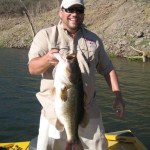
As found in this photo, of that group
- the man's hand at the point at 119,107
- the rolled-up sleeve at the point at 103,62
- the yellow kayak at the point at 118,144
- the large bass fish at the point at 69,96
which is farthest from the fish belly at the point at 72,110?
the yellow kayak at the point at 118,144

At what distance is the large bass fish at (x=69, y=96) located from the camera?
417cm

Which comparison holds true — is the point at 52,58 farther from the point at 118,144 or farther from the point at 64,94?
the point at 118,144

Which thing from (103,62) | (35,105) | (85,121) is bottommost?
(35,105)

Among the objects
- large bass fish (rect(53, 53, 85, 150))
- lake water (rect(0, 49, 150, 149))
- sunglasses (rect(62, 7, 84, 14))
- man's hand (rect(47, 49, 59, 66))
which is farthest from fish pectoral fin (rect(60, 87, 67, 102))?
lake water (rect(0, 49, 150, 149))

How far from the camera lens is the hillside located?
41469mm

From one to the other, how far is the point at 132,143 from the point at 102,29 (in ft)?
133

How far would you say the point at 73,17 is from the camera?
16.1 feet

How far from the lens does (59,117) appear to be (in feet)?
15.1

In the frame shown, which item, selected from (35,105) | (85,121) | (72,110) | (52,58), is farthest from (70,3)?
(35,105)

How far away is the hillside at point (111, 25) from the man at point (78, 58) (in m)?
34.1

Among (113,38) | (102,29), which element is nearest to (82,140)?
(113,38)

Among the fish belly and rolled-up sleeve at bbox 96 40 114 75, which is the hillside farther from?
the fish belly

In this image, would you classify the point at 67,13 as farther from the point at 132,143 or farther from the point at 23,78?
the point at 23,78

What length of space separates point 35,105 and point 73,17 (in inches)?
463
